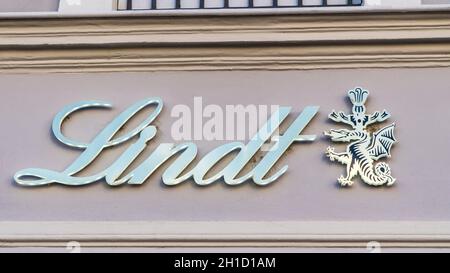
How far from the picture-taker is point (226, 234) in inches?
306

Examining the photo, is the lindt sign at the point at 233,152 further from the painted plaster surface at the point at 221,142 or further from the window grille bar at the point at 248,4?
the window grille bar at the point at 248,4

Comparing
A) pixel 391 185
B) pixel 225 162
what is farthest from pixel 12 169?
pixel 391 185

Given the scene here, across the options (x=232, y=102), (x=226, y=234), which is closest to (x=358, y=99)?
(x=232, y=102)

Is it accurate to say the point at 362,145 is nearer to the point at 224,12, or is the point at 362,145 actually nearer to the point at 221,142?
the point at 221,142

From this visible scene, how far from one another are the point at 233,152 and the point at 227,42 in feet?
3.23

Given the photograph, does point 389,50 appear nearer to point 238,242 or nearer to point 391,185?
point 391,185

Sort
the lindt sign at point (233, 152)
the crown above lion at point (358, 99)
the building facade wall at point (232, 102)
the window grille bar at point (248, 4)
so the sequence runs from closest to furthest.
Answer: the building facade wall at point (232, 102), the lindt sign at point (233, 152), the crown above lion at point (358, 99), the window grille bar at point (248, 4)

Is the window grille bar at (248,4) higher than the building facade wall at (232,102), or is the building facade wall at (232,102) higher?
the window grille bar at (248,4)

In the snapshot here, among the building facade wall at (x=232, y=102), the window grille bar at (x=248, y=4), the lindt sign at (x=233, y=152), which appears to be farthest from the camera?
the window grille bar at (x=248, y=4)

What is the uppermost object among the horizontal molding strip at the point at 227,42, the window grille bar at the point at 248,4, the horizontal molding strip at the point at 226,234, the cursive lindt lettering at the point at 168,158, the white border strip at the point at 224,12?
the window grille bar at the point at 248,4

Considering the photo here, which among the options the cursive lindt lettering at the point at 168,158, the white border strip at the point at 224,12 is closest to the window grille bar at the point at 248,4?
the white border strip at the point at 224,12

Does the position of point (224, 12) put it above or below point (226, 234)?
above

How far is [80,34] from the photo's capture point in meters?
8.28

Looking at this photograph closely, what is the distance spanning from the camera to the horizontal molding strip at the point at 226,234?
770cm
